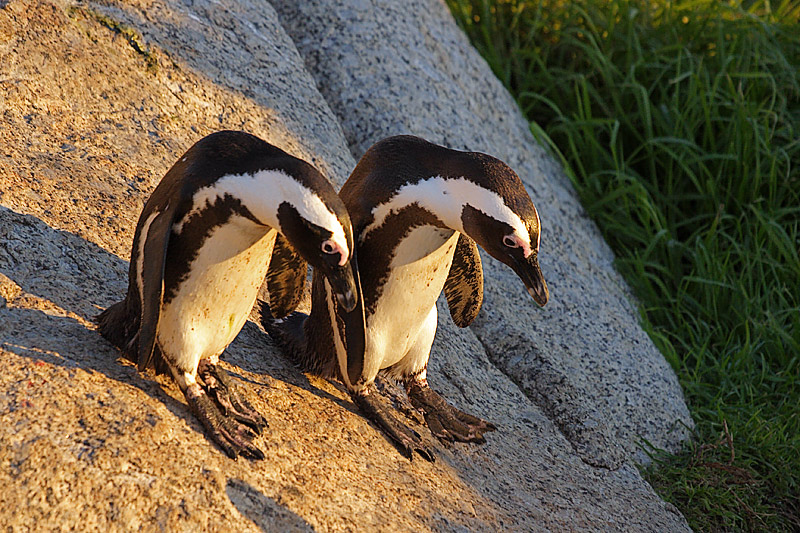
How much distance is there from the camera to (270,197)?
1769 mm

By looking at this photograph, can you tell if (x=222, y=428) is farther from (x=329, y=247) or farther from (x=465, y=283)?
(x=465, y=283)

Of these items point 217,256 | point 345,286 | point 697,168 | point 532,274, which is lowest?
point 217,256

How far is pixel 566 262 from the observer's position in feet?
11.4

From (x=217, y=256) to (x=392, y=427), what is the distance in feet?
2.12

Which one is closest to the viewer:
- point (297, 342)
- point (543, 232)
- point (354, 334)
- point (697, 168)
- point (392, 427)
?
point (354, 334)

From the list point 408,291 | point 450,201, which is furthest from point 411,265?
point 450,201

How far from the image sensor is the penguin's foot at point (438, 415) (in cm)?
238

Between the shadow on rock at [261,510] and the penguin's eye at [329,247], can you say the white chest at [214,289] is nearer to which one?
the penguin's eye at [329,247]

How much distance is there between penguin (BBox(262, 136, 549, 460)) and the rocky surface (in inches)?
3.6

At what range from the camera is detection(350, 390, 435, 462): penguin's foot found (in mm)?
2191

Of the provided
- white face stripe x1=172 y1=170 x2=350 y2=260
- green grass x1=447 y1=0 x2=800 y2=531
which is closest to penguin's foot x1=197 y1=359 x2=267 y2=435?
white face stripe x1=172 y1=170 x2=350 y2=260

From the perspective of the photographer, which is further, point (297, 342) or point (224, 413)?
point (297, 342)

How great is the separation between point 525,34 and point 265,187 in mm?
3209

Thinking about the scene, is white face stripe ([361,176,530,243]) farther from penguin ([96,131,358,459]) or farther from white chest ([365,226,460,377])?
penguin ([96,131,358,459])
